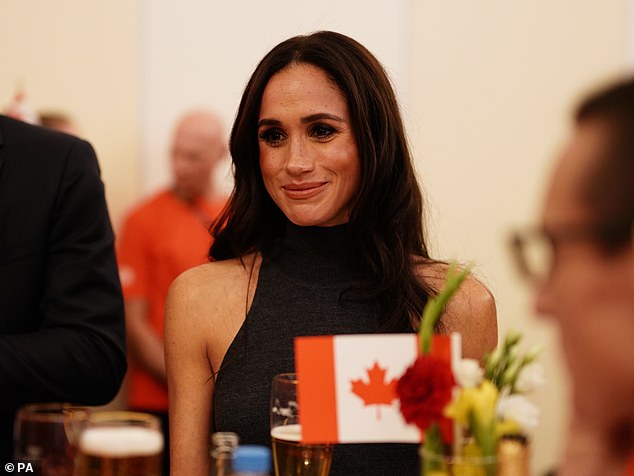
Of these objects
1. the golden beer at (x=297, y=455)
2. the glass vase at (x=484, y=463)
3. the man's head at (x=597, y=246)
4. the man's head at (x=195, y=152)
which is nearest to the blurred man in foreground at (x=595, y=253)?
the man's head at (x=597, y=246)

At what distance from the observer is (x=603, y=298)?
1017mm

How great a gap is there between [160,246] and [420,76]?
1.56 meters

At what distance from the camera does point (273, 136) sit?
246 centimetres

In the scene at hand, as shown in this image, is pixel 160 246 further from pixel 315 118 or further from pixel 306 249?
pixel 315 118

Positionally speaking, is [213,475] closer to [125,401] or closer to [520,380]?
[520,380]

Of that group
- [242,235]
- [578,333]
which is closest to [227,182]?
[242,235]

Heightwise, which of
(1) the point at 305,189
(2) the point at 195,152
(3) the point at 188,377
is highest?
(2) the point at 195,152

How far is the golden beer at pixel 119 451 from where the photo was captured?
51.1 inches

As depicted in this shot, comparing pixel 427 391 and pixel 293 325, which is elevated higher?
pixel 293 325

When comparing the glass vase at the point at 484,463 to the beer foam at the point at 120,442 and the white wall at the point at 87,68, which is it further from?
the white wall at the point at 87,68

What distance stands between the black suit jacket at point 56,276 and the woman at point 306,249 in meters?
0.23

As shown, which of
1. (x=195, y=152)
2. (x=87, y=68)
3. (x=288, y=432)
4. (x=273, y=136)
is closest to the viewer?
(x=288, y=432)

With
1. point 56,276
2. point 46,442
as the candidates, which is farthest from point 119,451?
point 56,276

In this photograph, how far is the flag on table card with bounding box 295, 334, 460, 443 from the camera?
1575 mm
